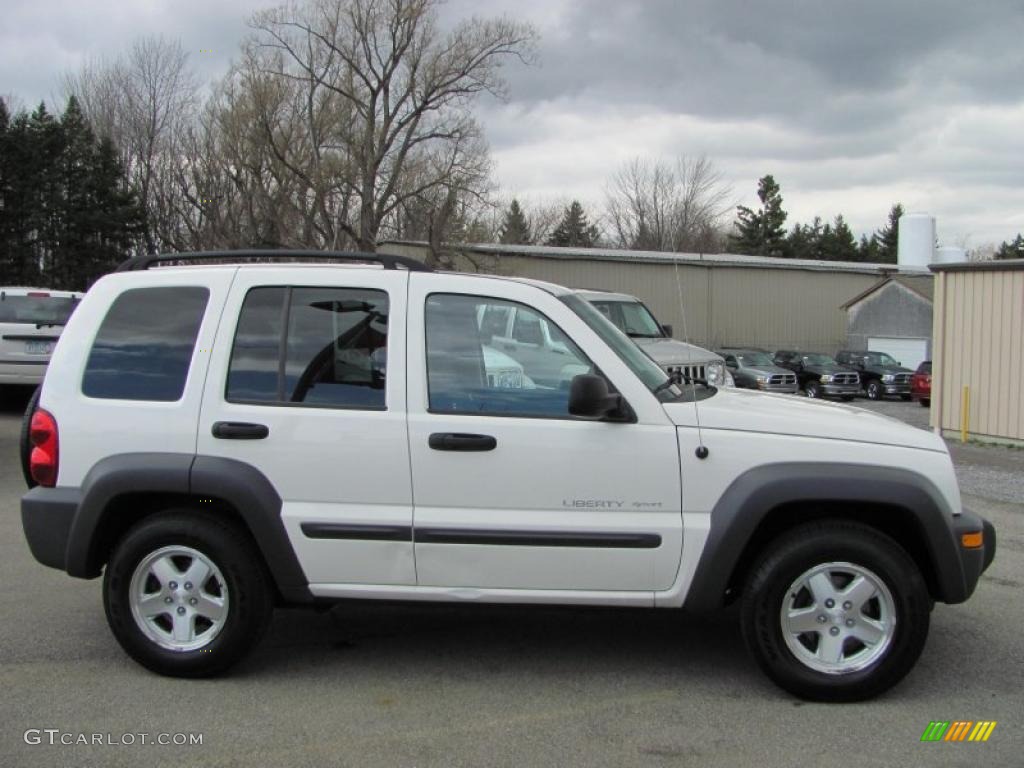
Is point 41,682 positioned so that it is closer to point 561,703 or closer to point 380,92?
point 561,703

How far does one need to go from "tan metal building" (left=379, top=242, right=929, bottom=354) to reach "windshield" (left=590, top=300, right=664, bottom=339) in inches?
1012

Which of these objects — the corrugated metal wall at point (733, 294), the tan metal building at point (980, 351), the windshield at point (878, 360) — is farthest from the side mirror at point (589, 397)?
the corrugated metal wall at point (733, 294)

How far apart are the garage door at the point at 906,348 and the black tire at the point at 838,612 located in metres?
33.4

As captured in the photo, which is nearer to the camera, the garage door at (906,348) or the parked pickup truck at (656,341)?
the parked pickup truck at (656,341)

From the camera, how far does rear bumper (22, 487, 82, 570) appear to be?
4094 mm

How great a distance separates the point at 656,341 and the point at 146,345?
788 centimetres

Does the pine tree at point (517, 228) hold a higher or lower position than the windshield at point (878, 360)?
higher

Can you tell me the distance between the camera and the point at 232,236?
39125 mm

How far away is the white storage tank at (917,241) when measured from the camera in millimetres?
50719

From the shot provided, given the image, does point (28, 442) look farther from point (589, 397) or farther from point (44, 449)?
point (589, 397)

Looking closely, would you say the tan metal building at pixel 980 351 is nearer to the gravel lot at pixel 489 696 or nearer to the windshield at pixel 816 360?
the gravel lot at pixel 489 696

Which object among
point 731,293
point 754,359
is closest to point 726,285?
point 731,293

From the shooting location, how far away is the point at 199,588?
410 centimetres

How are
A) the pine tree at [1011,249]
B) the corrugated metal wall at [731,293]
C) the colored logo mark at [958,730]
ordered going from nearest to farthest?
the colored logo mark at [958,730]
the corrugated metal wall at [731,293]
the pine tree at [1011,249]
